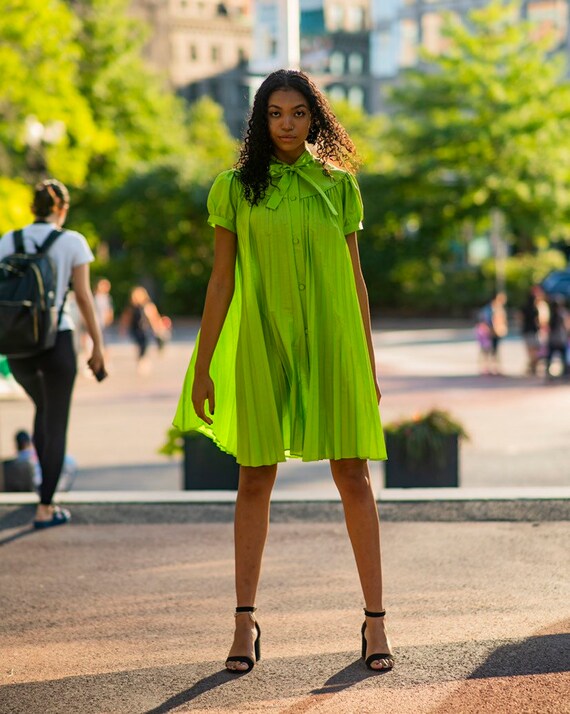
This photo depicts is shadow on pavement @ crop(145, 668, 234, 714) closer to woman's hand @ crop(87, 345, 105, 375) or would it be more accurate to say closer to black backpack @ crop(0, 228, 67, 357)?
black backpack @ crop(0, 228, 67, 357)

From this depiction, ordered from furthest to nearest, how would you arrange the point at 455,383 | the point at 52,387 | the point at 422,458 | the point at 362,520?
1. the point at 455,383
2. the point at 422,458
3. the point at 52,387
4. the point at 362,520

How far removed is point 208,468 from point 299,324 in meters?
3.77

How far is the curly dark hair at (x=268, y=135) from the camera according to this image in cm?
419

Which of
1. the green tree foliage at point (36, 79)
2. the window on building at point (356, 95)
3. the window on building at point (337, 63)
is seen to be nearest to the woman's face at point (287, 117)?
the green tree foliage at point (36, 79)

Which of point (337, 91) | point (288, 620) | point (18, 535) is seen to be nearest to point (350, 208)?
point (288, 620)

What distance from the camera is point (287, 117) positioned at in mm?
4180

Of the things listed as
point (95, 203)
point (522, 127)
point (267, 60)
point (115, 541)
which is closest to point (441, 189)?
point (522, 127)

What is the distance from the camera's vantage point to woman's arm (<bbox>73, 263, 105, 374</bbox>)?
6.66 meters

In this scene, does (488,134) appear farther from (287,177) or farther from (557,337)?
(287,177)

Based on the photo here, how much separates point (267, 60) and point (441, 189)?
38745 millimetres

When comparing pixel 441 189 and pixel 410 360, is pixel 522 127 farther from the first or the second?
pixel 410 360

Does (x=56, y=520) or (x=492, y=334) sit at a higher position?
(x=56, y=520)

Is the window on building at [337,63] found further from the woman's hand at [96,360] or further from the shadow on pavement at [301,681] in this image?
the shadow on pavement at [301,681]

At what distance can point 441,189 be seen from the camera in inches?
1922
